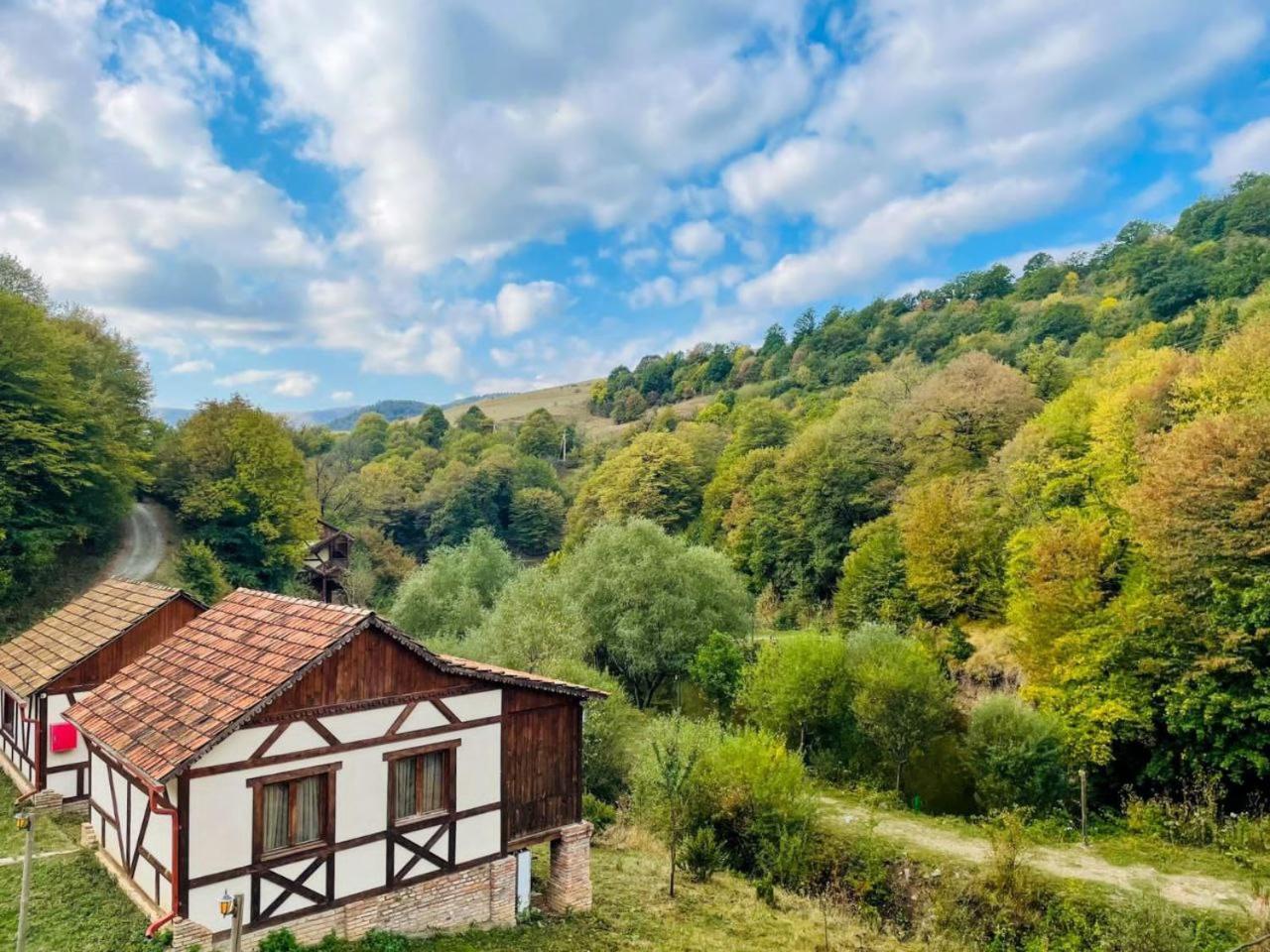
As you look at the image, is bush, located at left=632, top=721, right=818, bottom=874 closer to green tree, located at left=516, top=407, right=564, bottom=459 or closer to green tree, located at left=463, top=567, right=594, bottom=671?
green tree, located at left=463, top=567, right=594, bottom=671

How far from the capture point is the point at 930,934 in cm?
1524

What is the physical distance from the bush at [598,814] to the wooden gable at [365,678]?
31.1ft

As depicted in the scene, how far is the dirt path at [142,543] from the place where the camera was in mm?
34594

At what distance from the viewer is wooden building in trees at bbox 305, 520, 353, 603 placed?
154ft

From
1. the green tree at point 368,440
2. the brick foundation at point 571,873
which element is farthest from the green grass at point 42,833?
the green tree at point 368,440

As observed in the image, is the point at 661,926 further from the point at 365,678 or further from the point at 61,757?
the point at 61,757

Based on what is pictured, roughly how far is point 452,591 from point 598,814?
18.9 metres

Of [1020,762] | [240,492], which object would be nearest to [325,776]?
[1020,762]

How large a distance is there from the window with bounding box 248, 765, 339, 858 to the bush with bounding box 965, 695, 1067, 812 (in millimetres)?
17226

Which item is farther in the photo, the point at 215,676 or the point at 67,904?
the point at 215,676

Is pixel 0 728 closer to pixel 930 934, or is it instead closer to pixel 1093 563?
pixel 930 934

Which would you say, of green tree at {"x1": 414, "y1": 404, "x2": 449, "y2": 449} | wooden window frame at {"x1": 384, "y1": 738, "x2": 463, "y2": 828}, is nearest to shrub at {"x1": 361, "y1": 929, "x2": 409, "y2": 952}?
wooden window frame at {"x1": 384, "y1": 738, "x2": 463, "y2": 828}

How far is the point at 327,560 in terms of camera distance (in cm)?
4738

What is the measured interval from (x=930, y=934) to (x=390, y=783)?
1163 centimetres
